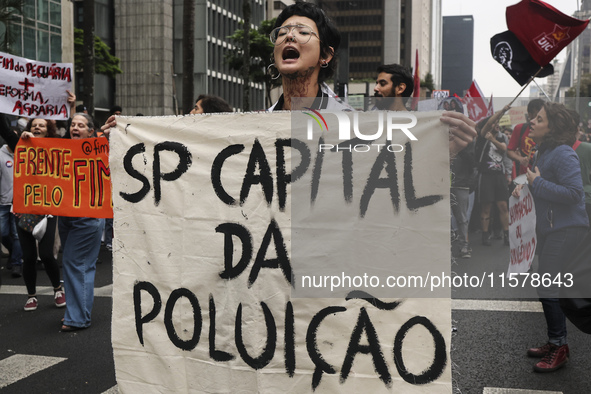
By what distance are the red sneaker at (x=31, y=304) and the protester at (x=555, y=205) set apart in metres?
4.83

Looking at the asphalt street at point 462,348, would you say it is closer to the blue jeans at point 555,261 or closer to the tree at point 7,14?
the blue jeans at point 555,261

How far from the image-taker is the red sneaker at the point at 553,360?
4.89 meters

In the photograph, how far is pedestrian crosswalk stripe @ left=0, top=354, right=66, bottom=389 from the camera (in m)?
4.93

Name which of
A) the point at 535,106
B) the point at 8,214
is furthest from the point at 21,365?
the point at 8,214

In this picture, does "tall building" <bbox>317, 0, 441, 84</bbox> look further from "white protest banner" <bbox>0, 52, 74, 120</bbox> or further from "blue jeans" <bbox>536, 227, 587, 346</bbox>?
"blue jeans" <bbox>536, 227, 587, 346</bbox>

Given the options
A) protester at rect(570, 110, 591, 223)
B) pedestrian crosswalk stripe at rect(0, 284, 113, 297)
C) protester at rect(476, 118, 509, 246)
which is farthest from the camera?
pedestrian crosswalk stripe at rect(0, 284, 113, 297)

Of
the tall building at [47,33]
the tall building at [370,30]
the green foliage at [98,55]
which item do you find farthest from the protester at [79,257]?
the tall building at [370,30]

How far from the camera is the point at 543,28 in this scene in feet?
15.0

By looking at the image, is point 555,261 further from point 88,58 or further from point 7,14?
point 88,58

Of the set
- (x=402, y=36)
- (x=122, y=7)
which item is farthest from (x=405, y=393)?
(x=402, y=36)

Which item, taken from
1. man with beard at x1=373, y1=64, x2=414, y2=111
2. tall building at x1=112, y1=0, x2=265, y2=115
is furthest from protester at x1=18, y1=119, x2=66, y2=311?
tall building at x1=112, y1=0, x2=265, y2=115

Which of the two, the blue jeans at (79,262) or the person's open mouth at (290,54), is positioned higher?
the person's open mouth at (290,54)

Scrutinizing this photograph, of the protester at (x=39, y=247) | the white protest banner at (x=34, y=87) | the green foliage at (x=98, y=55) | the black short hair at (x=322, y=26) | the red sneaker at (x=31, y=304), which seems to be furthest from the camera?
the green foliage at (x=98, y=55)

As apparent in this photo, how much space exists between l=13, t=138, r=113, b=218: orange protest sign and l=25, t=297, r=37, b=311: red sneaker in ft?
4.65
